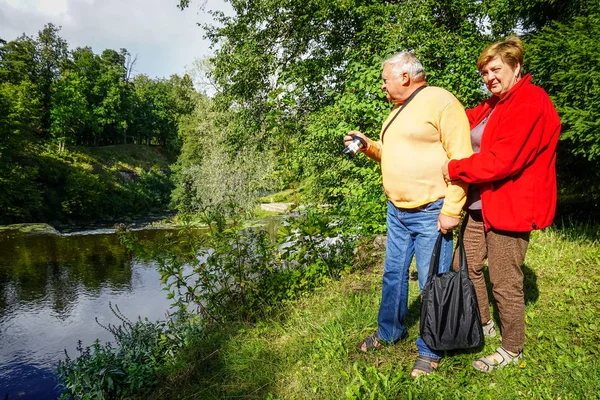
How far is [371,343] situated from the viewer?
104 inches

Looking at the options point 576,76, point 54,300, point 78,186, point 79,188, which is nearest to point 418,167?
point 576,76

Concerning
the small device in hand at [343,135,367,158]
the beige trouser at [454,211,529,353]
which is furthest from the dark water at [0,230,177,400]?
the beige trouser at [454,211,529,353]

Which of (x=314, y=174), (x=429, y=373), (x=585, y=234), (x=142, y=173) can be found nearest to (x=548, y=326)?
(x=429, y=373)

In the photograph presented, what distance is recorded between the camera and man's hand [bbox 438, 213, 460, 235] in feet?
6.84

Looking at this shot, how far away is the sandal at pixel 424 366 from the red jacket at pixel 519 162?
961 mm

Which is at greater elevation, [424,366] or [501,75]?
[501,75]

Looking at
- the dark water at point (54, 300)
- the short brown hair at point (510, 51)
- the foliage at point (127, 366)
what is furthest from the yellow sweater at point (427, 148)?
the dark water at point (54, 300)

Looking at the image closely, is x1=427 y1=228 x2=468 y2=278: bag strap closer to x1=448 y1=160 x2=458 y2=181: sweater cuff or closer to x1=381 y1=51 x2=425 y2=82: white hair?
x1=448 y1=160 x2=458 y2=181: sweater cuff

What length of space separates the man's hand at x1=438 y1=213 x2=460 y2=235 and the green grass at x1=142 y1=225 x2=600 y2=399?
3.12 feet

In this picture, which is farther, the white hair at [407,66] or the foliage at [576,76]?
the foliage at [576,76]

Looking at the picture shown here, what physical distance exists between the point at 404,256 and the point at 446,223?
17.5 inches

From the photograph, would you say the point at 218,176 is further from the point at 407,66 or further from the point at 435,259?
the point at 435,259

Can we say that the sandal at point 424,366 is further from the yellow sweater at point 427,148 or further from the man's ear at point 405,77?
the man's ear at point 405,77

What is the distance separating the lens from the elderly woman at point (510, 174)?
1.95m
